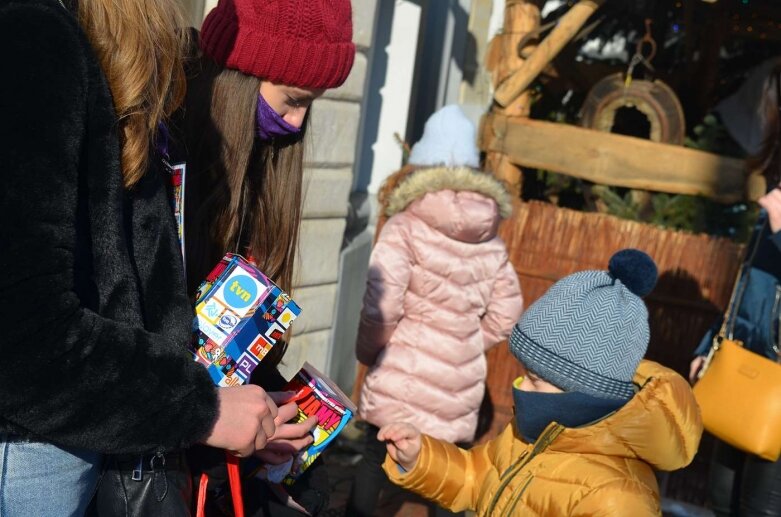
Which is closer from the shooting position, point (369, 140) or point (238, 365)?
point (238, 365)

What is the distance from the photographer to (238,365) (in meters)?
1.81

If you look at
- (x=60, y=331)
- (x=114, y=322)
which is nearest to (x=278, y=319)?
(x=114, y=322)

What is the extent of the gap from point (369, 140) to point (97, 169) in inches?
217

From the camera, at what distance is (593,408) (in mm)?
2371

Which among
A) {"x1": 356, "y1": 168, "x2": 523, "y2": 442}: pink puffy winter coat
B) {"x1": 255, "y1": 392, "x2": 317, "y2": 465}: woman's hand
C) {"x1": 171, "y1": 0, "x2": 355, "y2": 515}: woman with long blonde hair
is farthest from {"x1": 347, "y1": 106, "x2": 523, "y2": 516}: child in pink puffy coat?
{"x1": 255, "y1": 392, "x2": 317, "y2": 465}: woman's hand

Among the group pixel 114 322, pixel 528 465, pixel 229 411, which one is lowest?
pixel 528 465

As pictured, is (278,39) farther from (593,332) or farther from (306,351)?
(306,351)

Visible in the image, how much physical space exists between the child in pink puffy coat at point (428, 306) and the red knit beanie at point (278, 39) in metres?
1.97

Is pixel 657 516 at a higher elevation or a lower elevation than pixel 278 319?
lower

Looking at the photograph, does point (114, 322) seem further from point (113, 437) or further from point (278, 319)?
point (278, 319)

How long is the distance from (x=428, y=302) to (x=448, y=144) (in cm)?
81

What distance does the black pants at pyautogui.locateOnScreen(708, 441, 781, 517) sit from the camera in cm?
373

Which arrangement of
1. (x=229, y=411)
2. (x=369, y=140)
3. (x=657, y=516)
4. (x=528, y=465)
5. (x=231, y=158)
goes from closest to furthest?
(x=229, y=411)
(x=231, y=158)
(x=657, y=516)
(x=528, y=465)
(x=369, y=140)

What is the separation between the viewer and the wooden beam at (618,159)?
6020 mm
